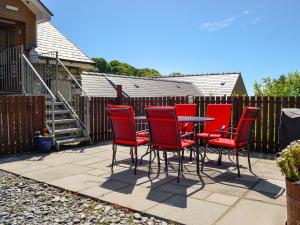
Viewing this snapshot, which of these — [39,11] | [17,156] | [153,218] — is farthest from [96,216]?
[39,11]

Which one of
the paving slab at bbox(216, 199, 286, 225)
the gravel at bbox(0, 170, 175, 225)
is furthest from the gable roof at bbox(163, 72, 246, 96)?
the gravel at bbox(0, 170, 175, 225)

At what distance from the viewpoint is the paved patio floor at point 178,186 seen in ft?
11.7

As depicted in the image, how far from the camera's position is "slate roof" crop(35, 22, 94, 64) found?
1152cm

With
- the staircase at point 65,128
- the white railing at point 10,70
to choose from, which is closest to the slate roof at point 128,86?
the white railing at point 10,70

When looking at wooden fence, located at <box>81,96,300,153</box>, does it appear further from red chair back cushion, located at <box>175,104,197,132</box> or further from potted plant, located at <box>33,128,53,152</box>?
potted plant, located at <box>33,128,53,152</box>

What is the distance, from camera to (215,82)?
102 feet

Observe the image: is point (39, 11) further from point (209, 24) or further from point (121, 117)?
point (209, 24)

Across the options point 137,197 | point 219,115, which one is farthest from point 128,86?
point 137,197

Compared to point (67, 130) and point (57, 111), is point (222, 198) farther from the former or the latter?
point (57, 111)

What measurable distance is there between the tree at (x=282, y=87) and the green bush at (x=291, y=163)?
12479 millimetres

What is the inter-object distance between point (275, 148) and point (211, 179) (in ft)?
10.6

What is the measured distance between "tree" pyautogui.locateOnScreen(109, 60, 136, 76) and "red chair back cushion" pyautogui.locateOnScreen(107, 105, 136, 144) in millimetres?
58657

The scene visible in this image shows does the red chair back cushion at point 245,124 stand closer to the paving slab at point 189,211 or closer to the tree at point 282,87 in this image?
the paving slab at point 189,211

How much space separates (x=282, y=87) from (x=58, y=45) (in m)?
11.0
